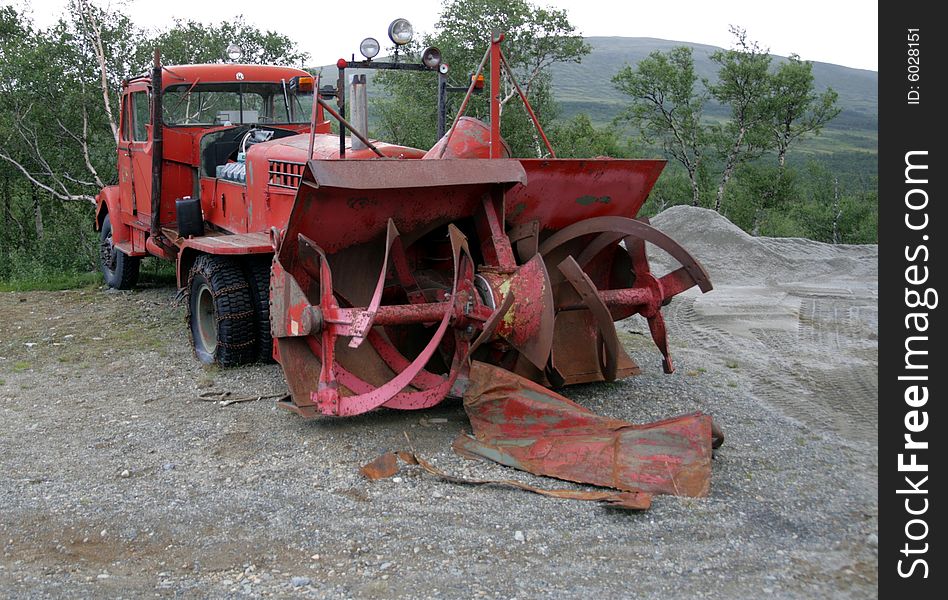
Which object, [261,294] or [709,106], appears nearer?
→ [261,294]

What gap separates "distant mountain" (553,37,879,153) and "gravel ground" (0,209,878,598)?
40655 millimetres

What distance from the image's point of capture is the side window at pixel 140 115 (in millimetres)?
8405

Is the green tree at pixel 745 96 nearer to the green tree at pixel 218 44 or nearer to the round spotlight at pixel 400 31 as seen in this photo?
the green tree at pixel 218 44

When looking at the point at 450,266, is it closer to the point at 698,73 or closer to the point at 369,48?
the point at 369,48

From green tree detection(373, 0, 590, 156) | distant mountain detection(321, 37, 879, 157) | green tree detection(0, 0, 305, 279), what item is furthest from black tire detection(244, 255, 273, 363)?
distant mountain detection(321, 37, 879, 157)

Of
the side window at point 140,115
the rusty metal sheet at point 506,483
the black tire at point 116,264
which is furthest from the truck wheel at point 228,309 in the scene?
the black tire at point 116,264

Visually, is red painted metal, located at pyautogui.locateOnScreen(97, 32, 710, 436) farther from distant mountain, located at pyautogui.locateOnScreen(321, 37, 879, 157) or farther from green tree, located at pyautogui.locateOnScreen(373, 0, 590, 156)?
distant mountain, located at pyautogui.locateOnScreen(321, 37, 879, 157)

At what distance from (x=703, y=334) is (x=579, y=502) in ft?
12.7

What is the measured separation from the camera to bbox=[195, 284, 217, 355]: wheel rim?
22.3 feet

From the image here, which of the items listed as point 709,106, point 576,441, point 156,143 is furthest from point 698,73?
point 576,441

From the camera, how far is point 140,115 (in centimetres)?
854

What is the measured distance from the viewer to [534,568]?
3.43 metres

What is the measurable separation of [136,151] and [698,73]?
78.9m

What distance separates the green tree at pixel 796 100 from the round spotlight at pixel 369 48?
1870 centimetres
